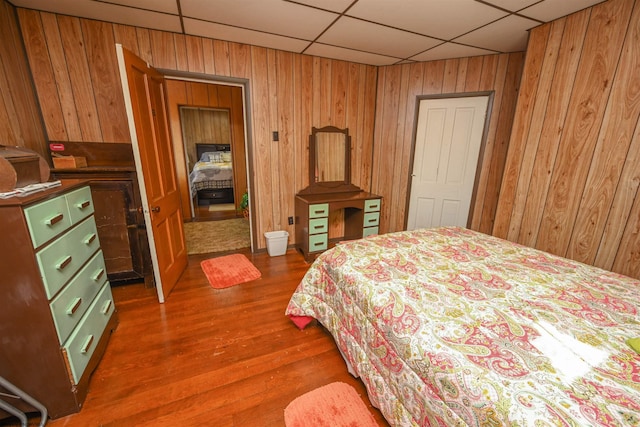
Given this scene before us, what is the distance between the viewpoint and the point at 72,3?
1.96 metres

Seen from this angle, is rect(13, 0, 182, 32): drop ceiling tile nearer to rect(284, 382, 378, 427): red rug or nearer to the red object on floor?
the red object on floor

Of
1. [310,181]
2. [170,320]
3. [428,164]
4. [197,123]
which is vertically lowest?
[170,320]

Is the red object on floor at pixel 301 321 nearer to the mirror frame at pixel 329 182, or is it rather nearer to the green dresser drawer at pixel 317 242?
the green dresser drawer at pixel 317 242

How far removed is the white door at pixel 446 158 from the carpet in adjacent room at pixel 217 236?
250 centimetres

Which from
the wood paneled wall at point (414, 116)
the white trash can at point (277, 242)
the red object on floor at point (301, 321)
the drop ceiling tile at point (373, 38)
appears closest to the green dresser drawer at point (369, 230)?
the wood paneled wall at point (414, 116)

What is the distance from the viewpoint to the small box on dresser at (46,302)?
1.10m

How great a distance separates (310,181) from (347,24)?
1721 millimetres

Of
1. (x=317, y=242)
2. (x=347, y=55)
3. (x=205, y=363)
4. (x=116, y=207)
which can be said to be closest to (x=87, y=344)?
(x=205, y=363)

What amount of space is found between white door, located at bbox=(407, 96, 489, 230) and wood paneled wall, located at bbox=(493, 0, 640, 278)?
2.35 feet

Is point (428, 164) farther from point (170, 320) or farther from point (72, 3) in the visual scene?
point (72, 3)

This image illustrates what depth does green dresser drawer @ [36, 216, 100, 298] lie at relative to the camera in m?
1.19

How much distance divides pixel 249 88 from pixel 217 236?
216 cm

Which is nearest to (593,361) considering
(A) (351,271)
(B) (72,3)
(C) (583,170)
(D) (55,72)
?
(A) (351,271)

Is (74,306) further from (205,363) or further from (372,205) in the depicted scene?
(372,205)
